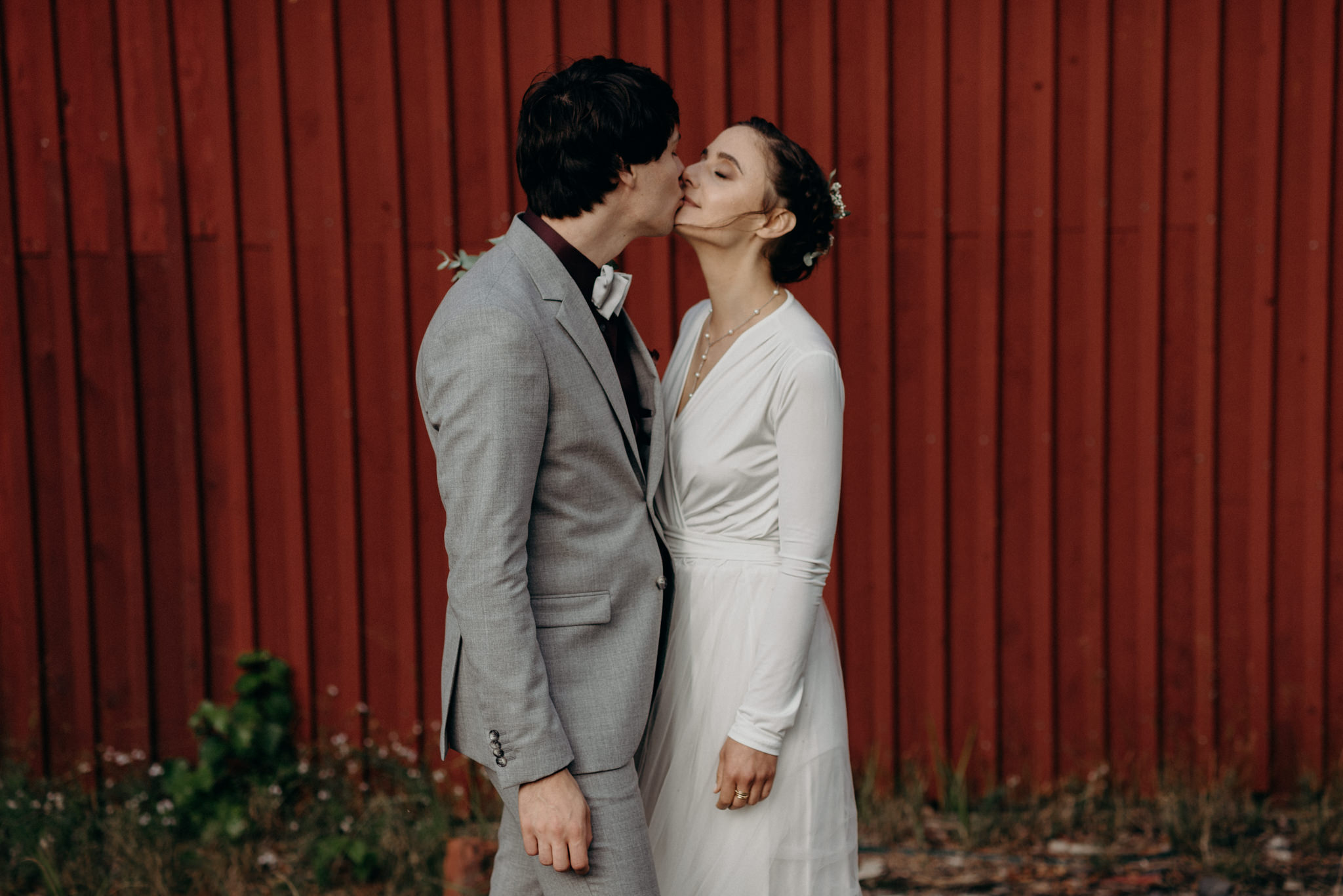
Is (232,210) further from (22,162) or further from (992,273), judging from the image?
(992,273)

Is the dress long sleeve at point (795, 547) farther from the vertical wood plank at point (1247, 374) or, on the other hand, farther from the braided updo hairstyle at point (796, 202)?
the vertical wood plank at point (1247, 374)

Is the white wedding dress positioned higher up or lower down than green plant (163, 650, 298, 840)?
higher up

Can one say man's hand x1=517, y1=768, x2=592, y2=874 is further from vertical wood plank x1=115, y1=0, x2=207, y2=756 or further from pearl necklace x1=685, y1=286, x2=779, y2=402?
vertical wood plank x1=115, y1=0, x2=207, y2=756

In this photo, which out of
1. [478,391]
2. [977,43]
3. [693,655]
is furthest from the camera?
[977,43]

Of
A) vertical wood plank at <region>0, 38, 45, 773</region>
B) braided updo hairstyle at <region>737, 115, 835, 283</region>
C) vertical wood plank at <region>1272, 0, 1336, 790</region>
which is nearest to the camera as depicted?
braided updo hairstyle at <region>737, 115, 835, 283</region>

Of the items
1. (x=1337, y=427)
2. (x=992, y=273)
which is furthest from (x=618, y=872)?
(x=1337, y=427)

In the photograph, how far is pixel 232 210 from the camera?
3.97 meters

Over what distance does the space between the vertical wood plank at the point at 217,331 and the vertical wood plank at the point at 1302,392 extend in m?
3.88

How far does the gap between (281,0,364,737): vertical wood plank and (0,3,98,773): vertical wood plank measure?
0.86m

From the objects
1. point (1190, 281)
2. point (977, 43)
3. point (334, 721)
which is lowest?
point (334, 721)

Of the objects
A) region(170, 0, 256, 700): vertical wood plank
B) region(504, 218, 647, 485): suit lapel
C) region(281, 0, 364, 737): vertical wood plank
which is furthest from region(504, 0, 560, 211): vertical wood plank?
region(504, 218, 647, 485): suit lapel

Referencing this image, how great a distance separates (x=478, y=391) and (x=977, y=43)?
2877 millimetres

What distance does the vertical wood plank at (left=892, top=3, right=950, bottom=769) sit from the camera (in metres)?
3.90

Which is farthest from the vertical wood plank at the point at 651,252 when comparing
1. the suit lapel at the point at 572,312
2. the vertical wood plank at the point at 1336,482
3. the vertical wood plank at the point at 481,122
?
the vertical wood plank at the point at 1336,482
